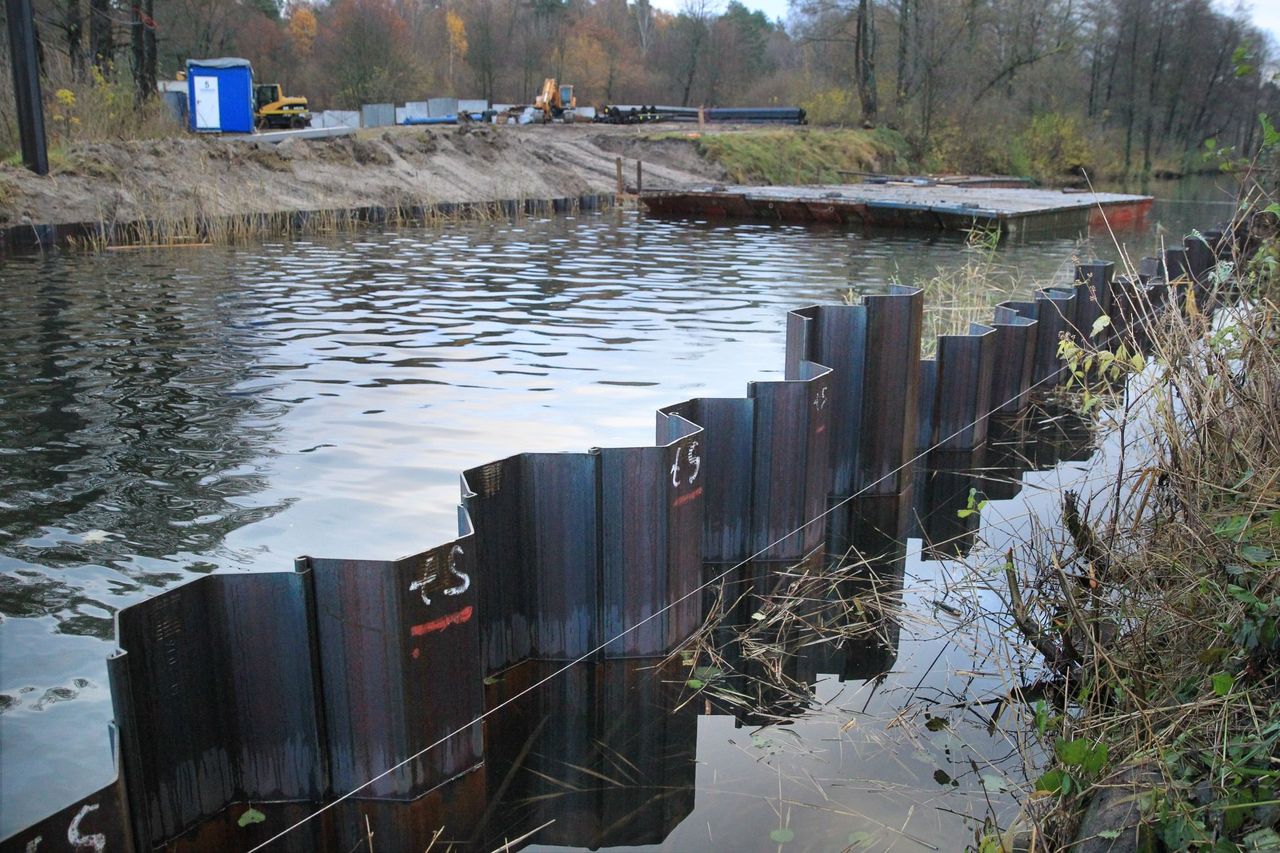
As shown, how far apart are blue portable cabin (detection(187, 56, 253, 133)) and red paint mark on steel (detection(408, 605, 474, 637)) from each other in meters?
28.9

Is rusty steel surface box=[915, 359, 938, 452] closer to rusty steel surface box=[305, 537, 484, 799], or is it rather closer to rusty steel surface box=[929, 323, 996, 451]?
rusty steel surface box=[929, 323, 996, 451]

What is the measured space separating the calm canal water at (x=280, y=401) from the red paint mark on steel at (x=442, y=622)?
1.17 m

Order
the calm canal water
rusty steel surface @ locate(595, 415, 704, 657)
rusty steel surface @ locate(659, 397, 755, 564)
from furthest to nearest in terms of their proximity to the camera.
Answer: rusty steel surface @ locate(659, 397, 755, 564)
the calm canal water
rusty steel surface @ locate(595, 415, 704, 657)

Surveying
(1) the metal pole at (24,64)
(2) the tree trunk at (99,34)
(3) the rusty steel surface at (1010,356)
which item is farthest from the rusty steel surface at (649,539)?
(2) the tree trunk at (99,34)

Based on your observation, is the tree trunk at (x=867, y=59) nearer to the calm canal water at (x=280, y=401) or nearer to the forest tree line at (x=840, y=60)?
the forest tree line at (x=840, y=60)

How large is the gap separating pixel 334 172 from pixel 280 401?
2018 cm

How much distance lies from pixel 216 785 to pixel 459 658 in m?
0.96

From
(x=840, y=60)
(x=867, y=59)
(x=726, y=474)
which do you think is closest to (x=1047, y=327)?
(x=726, y=474)

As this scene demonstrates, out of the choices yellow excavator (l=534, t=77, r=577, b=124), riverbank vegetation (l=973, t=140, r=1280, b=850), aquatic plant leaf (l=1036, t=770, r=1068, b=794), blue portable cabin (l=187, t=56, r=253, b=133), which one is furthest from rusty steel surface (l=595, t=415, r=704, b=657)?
yellow excavator (l=534, t=77, r=577, b=124)

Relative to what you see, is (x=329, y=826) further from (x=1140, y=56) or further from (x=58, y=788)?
(x=1140, y=56)

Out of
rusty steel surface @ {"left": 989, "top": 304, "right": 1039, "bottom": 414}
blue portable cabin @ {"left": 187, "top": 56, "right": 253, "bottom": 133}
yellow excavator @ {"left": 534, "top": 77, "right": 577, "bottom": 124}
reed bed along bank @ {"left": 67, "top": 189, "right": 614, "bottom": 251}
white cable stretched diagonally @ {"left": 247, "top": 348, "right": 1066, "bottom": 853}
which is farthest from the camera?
yellow excavator @ {"left": 534, "top": 77, "right": 577, "bottom": 124}

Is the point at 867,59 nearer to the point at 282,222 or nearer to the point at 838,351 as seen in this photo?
the point at 282,222

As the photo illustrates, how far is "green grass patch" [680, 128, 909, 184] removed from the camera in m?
40.4

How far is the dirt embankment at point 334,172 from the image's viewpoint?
67.1 ft
